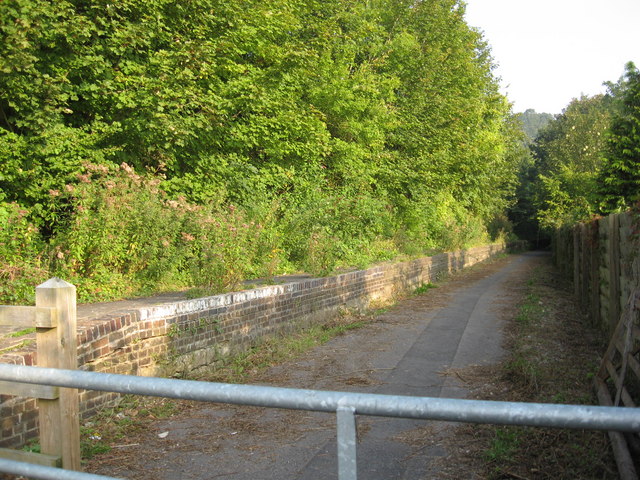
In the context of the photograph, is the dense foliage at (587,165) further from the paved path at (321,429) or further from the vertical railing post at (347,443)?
the vertical railing post at (347,443)

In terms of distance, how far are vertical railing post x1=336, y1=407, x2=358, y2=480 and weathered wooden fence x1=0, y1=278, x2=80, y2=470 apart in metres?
1.98

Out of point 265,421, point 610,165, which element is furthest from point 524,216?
point 265,421

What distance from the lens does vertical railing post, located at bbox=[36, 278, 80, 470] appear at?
2.96 metres

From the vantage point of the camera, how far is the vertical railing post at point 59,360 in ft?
9.70

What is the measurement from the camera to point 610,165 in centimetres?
2208

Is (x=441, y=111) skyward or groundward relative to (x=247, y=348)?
skyward

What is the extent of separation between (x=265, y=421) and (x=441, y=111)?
1901 cm

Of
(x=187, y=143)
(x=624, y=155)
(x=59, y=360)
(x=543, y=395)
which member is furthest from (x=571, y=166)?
(x=59, y=360)

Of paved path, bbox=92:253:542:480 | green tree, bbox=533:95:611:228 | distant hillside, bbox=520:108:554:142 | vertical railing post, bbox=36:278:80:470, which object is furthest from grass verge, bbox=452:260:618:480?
distant hillside, bbox=520:108:554:142

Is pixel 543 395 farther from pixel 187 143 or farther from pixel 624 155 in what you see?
pixel 624 155

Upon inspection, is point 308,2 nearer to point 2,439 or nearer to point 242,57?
point 242,57

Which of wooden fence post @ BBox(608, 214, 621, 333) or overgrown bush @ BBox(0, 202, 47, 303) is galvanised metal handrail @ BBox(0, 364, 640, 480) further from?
wooden fence post @ BBox(608, 214, 621, 333)

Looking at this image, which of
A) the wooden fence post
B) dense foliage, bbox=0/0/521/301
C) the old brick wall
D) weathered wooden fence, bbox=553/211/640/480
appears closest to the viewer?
weathered wooden fence, bbox=553/211/640/480

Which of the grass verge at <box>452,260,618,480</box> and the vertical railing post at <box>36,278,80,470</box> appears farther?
the grass verge at <box>452,260,618,480</box>
